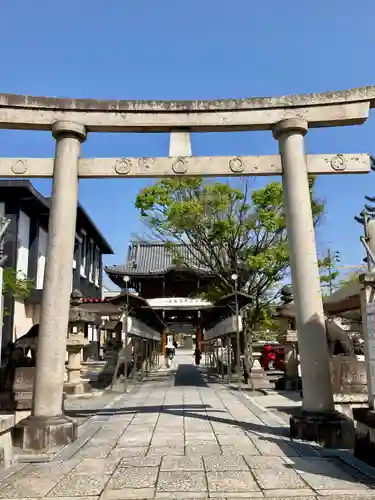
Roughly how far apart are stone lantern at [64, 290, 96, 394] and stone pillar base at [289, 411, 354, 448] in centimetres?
865

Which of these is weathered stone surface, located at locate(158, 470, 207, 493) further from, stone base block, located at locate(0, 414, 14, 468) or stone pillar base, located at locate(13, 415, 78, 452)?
stone pillar base, located at locate(13, 415, 78, 452)

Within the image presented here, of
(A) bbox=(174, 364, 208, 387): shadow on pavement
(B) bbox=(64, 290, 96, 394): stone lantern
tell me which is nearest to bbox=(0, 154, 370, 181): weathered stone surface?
(B) bbox=(64, 290, 96, 394): stone lantern

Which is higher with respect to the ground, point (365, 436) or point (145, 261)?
point (145, 261)

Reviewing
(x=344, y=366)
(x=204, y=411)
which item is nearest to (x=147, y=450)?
(x=204, y=411)

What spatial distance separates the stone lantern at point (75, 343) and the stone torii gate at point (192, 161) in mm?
6741

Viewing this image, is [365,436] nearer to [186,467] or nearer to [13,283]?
[186,467]

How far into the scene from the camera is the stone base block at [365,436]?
562 centimetres

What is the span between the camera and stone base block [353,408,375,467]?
18.4 ft

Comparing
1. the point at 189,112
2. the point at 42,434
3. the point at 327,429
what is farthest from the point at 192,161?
the point at 42,434

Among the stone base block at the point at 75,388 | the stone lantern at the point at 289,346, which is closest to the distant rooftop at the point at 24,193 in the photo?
the stone base block at the point at 75,388

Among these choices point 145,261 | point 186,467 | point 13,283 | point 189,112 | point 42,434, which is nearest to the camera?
point 186,467

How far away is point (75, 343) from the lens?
14.6m

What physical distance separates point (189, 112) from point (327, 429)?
5.97 m

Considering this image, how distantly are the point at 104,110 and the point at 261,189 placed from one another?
34.8ft
